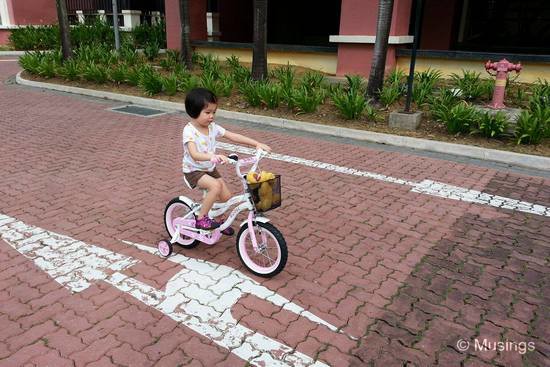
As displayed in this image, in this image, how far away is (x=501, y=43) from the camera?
16547 mm

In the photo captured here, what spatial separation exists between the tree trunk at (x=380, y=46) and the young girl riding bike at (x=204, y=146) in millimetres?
6305

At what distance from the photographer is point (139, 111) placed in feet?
34.5

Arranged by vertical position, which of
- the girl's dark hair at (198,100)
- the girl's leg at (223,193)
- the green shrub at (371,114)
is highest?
the girl's dark hair at (198,100)

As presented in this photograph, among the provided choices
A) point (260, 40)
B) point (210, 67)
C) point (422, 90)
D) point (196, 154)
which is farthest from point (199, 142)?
point (210, 67)

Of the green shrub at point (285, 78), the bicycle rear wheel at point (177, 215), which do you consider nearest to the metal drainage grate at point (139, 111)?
the green shrub at point (285, 78)

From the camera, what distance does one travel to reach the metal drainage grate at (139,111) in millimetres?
10227

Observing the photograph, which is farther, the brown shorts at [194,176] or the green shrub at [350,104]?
the green shrub at [350,104]

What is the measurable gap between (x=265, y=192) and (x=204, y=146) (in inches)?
26.4

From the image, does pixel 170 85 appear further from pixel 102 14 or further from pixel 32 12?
pixel 32 12

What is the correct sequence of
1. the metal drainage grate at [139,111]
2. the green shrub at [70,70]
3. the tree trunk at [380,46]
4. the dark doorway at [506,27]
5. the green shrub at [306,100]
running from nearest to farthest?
the tree trunk at [380,46] → the green shrub at [306,100] → the metal drainage grate at [139,111] → the green shrub at [70,70] → the dark doorway at [506,27]

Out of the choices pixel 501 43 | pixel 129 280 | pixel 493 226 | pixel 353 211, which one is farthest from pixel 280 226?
pixel 501 43

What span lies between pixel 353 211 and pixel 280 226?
0.90 meters

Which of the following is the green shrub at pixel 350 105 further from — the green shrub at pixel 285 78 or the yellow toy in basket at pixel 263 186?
the yellow toy in basket at pixel 263 186

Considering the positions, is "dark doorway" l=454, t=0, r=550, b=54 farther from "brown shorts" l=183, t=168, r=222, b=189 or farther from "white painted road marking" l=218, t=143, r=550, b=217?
"brown shorts" l=183, t=168, r=222, b=189
